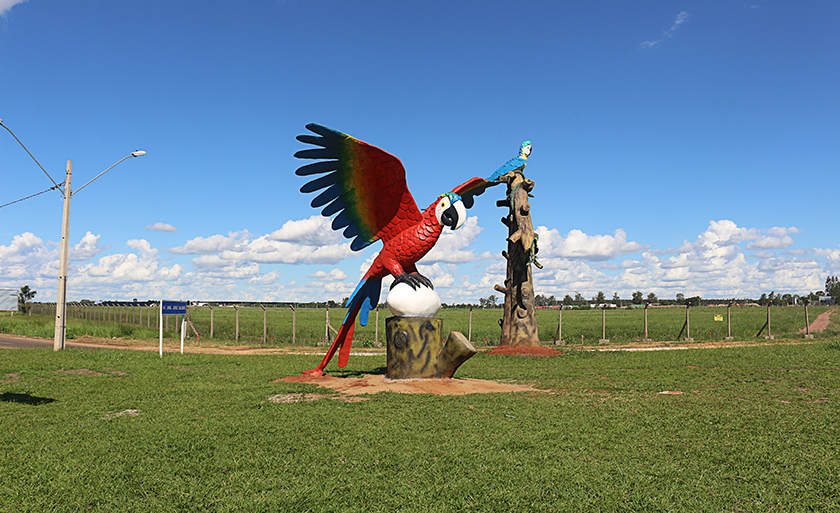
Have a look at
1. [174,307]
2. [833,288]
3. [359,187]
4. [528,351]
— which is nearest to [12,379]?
[174,307]

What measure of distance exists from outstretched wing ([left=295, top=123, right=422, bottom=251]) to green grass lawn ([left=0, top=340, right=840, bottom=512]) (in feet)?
11.8

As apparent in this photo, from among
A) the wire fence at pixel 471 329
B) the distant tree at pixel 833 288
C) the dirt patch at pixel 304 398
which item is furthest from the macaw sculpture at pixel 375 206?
the distant tree at pixel 833 288

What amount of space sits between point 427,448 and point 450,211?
5.33 meters

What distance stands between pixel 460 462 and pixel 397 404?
2.95 metres

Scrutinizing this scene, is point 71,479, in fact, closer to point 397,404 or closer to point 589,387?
point 397,404

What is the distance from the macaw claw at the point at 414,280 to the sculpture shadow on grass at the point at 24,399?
6.29m

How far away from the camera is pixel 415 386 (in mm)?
9531

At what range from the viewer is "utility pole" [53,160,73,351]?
16.2 metres

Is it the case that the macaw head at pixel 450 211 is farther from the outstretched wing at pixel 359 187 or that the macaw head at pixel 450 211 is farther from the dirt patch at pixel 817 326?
the dirt patch at pixel 817 326

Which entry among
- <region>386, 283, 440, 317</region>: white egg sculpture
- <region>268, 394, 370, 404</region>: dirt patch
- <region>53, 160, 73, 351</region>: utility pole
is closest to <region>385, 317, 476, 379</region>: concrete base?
<region>386, 283, 440, 317</region>: white egg sculpture

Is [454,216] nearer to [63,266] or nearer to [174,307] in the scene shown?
[174,307]

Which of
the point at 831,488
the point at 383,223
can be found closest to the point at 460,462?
the point at 831,488

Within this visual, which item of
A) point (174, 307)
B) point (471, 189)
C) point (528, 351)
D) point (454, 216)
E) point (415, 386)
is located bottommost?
point (528, 351)

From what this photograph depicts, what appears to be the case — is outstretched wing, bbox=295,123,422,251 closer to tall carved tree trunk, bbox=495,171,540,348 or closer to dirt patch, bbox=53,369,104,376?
dirt patch, bbox=53,369,104,376
